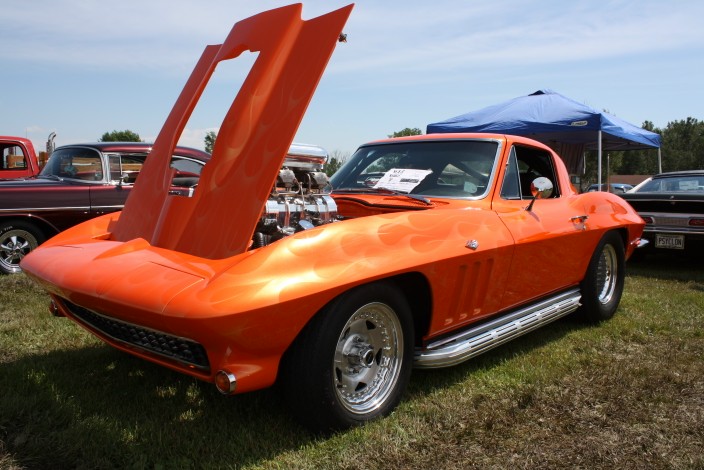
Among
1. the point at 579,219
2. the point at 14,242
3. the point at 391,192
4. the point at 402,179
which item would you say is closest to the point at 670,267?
the point at 579,219

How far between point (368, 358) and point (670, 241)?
18.4ft

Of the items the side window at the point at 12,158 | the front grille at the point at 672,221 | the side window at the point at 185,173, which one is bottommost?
the front grille at the point at 672,221

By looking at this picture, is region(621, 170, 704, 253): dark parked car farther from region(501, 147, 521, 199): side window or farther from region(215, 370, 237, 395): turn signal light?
region(215, 370, 237, 395): turn signal light

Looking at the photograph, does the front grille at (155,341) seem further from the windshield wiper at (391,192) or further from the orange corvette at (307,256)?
the windshield wiper at (391,192)

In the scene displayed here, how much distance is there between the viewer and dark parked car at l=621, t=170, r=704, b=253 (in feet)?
21.9

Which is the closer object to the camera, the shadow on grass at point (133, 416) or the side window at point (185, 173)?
the shadow on grass at point (133, 416)

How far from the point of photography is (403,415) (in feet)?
8.98

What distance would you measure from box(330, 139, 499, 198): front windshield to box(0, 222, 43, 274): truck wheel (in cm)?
422

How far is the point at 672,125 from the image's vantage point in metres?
69.1

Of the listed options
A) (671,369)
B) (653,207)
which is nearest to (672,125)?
(653,207)

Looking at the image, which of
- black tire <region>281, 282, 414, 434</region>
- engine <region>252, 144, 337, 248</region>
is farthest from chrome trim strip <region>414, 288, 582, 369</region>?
engine <region>252, 144, 337, 248</region>

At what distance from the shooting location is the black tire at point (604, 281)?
4.31 metres

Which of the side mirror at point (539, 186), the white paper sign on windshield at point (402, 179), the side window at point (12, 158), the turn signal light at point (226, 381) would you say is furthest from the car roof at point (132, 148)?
the turn signal light at point (226, 381)

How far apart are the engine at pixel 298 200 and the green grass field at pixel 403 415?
2.83 ft
